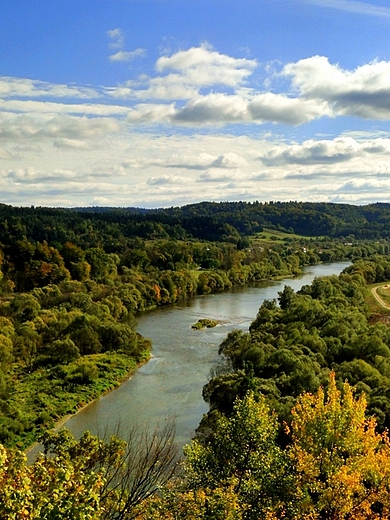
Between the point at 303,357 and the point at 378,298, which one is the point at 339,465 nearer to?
the point at 303,357

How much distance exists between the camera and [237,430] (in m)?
16.7

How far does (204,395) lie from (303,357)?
7.84 metres

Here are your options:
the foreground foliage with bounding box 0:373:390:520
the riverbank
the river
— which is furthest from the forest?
the river

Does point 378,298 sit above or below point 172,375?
above

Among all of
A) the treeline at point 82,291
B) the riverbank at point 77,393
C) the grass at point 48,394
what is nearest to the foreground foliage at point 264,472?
the grass at point 48,394

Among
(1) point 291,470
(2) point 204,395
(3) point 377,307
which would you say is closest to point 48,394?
(2) point 204,395

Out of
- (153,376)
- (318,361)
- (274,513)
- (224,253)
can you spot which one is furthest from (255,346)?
(224,253)

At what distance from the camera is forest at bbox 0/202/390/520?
14.9 meters

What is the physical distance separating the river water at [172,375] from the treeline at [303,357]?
270cm

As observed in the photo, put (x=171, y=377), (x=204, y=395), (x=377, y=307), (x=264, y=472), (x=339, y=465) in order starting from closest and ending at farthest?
(x=264, y=472)
(x=339, y=465)
(x=204, y=395)
(x=171, y=377)
(x=377, y=307)

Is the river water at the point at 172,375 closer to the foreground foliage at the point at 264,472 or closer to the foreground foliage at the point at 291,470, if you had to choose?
the foreground foliage at the point at 264,472

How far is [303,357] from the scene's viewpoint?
36188mm

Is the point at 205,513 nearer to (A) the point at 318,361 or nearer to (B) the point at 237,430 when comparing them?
(B) the point at 237,430

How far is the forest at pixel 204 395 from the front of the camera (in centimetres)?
1492
